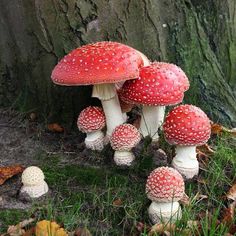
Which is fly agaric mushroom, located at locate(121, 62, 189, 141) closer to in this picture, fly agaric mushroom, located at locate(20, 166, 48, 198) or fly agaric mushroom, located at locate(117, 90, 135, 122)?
fly agaric mushroom, located at locate(117, 90, 135, 122)

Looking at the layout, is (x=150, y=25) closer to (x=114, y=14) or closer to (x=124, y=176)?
(x=114, y=14)

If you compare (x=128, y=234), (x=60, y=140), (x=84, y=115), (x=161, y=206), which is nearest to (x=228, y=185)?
(x=161, y=206)

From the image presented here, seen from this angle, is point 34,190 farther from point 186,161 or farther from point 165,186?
point 186,161

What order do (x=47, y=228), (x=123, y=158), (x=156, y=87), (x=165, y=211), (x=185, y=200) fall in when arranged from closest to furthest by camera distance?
1. (x=47, y=228)
2. (x=165, y=211)
3. (x=185, y=200)
4. (x=156, y=87)
5. (x=123, y=158)

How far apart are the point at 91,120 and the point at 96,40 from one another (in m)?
0.84

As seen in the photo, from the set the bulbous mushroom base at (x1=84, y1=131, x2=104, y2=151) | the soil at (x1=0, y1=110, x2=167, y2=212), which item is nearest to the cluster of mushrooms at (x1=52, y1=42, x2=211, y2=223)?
the bulbous mushroom base at (x1=84, y1=131, x2=104, y2=151)

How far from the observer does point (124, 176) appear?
13.4 feet

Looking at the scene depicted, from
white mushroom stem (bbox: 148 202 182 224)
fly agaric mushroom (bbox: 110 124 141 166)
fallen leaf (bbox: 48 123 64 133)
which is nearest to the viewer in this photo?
white mushroom stem (bbox: 148 202 182 224)

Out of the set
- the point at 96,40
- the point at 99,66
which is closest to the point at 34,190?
the point at 99,66

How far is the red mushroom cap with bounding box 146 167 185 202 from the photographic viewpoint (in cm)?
348

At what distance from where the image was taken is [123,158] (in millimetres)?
4121

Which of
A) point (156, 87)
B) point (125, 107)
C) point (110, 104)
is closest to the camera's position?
point (156, 87)

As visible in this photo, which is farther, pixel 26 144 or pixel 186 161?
pixel 26 144

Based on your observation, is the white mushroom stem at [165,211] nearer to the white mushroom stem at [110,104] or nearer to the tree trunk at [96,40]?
the white mushroom stem at [110,104]
